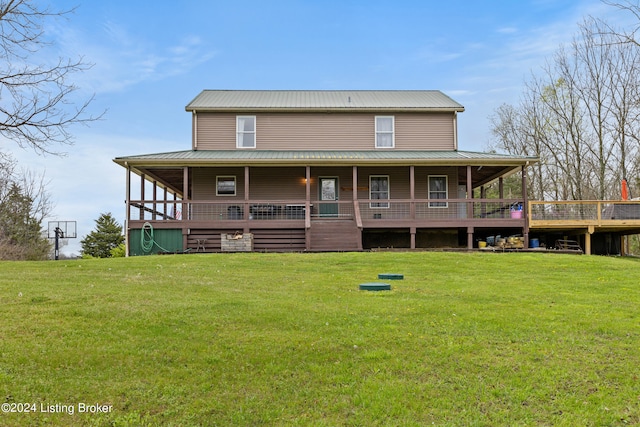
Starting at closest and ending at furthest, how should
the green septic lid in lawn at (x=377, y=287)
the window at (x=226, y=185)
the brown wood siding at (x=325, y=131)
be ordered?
the green septic lid in lawn at (x=377, y=287), the window at (x=226, y=185), the brown wood siding at (x=325, y=131)

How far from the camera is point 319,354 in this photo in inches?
220

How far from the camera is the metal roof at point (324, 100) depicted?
2202cm

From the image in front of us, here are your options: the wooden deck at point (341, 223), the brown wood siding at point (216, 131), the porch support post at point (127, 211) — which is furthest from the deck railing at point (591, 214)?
the porch support post at point (127, 211)

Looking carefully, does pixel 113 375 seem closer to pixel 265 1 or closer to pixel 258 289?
pixel 258 289

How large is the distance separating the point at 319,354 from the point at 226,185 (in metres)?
17.0

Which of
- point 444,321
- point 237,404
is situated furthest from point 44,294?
point 444,321

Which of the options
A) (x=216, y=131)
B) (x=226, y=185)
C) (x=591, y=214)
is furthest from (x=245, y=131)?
(x=591, y=214)

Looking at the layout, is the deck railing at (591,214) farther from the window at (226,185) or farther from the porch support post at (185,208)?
the porch support post at (185,208)

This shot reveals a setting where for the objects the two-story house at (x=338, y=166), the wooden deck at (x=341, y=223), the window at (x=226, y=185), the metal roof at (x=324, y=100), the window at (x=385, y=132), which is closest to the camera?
the wooden deck at (x=341, y=223)

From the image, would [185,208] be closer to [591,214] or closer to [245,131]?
[245,131]

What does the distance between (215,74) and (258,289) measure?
20631 mm

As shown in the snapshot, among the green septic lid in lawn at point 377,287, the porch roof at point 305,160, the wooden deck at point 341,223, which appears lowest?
the green septic lid in lawn at point 377,287

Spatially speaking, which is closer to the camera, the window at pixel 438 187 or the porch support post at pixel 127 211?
the porch support post at pixel 127 211

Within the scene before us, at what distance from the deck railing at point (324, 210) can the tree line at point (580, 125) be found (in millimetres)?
11925
